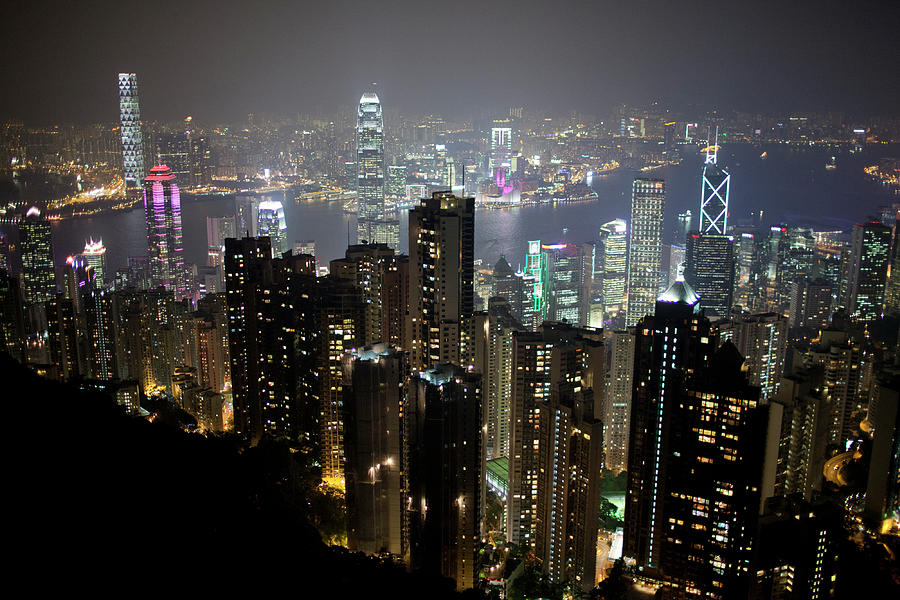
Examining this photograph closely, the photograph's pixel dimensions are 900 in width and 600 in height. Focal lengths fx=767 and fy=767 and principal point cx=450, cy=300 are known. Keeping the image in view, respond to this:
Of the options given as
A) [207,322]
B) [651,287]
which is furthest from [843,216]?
[207,322]

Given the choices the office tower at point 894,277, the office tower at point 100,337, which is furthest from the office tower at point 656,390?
the office tower at point 100,337

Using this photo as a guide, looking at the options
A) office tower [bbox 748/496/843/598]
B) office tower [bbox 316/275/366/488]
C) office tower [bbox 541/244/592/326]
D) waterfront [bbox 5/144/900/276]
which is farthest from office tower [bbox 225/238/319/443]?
office tower [bbox 748/496/843/598]

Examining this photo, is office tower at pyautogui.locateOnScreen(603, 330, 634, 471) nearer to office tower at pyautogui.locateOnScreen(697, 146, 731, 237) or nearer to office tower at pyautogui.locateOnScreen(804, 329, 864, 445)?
office tower at pyautogui.locateOnScreen(804, 329, 864, 445)

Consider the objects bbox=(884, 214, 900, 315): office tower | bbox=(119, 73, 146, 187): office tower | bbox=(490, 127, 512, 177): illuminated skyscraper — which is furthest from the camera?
bbox=(490, 127, 512, 177): illuminated skyscraper

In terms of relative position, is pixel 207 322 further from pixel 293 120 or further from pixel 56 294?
pixel 293 120

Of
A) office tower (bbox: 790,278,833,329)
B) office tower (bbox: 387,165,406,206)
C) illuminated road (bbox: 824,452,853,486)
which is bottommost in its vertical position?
illuminated road (bbox: 824,452,853,486)

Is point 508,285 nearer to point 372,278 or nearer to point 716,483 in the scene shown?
point 372,278

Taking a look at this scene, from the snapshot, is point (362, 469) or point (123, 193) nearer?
point (362, 469)
